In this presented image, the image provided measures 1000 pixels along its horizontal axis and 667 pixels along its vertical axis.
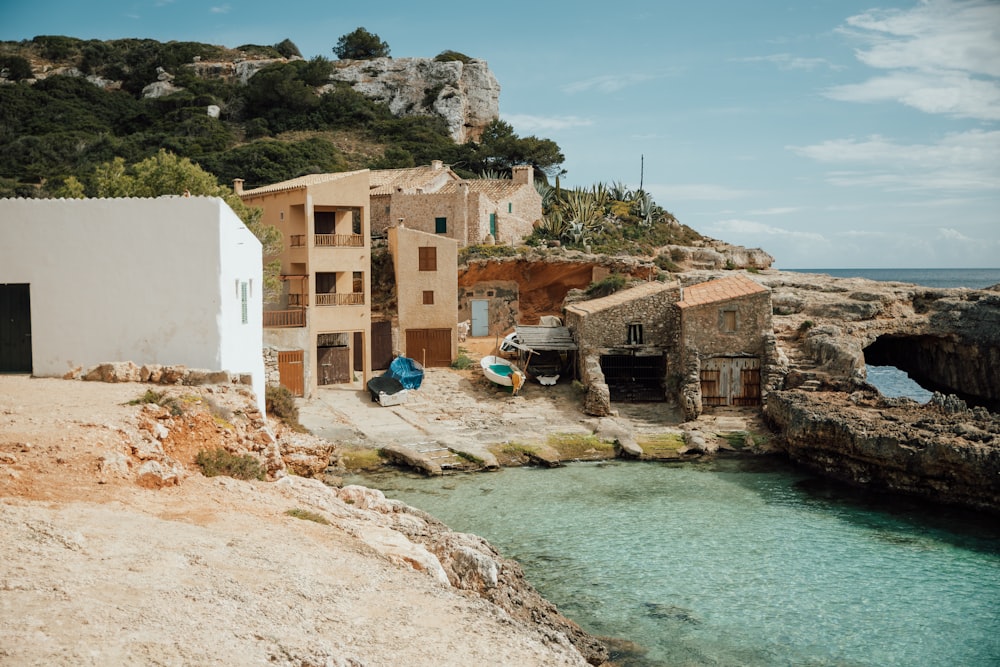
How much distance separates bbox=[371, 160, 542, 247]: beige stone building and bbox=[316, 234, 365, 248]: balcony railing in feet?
25.6

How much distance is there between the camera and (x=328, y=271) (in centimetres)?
3253

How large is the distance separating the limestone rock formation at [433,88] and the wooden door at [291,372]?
53235 millimetres

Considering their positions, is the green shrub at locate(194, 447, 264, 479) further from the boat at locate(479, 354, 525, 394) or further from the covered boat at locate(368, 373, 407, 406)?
the boat at locate(479, 354, 525, 394)

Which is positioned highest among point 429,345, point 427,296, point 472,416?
point 427,296

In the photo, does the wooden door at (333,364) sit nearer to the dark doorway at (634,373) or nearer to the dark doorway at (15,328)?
the dark doorway at (634,373)

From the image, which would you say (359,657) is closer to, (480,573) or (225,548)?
(225,548)

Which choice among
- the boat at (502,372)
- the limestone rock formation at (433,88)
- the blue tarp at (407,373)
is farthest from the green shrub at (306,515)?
the limestone rock formation at (433,88)

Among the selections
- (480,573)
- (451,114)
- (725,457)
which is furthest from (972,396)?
(451,114)

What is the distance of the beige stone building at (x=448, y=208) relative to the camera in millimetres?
41844

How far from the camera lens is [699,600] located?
50.1 feet

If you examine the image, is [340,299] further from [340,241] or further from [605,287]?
[605,287]

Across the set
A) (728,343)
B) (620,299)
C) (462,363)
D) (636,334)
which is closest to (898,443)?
(728,343)

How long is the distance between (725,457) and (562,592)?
1209 centimetres

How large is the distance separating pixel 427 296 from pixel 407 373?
212 inches
